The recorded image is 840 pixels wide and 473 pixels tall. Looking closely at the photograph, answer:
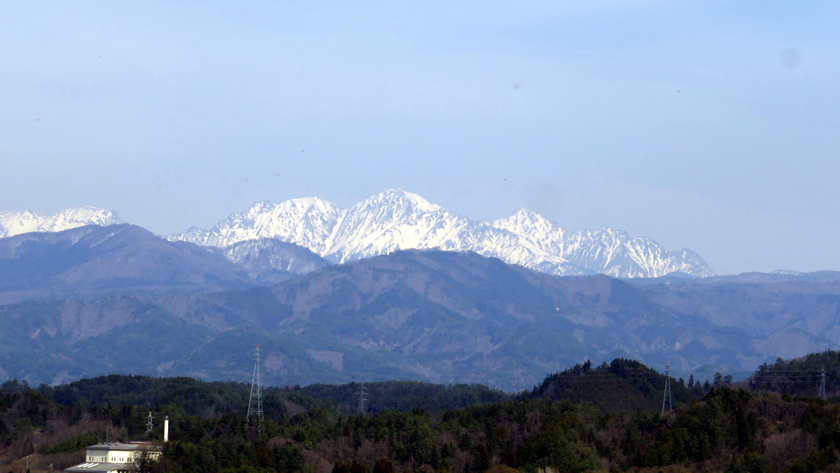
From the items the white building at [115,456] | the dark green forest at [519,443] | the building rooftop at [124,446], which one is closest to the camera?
the dark green forest at [519,443]

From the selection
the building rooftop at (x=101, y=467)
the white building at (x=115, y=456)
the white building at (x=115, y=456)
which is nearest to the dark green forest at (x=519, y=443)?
the white building at (x=115, y=456)

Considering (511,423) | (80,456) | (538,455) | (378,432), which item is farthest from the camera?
(511,423)

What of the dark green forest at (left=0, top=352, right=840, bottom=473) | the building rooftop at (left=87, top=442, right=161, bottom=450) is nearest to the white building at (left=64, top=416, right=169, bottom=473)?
the building rooftop at (left=87, top=442, right=161, bottom=450)

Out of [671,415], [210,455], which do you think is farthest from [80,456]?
[671,415]

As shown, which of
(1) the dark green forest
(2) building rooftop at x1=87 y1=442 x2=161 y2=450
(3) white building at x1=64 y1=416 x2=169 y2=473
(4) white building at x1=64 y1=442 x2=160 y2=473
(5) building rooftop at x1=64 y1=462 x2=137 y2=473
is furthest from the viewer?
(2) building rooftop at x1=87 y1=442 x2=161 y2=450

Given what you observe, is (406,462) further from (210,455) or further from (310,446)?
(210,455)

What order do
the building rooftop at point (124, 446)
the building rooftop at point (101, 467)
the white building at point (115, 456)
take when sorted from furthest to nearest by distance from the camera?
the building rooftop at point (124, 446) < the white building at point (115, 456) < the building rooftop at point (101, 467)

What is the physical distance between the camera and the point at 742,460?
146 meters

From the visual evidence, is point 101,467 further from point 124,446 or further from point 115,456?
point 124,446

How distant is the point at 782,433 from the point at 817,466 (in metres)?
35.0

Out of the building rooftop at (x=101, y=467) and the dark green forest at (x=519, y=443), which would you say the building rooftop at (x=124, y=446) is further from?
the building rooftop at (x=101, y=467)

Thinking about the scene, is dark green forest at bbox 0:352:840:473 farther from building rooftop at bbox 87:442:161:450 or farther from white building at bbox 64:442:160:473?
white building at bbox 64:442:160:473

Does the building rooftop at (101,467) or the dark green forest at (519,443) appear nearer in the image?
the dark green forest at (519,443)

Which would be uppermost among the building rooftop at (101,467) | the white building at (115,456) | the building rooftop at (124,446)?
the building rooftop at (124,446)
